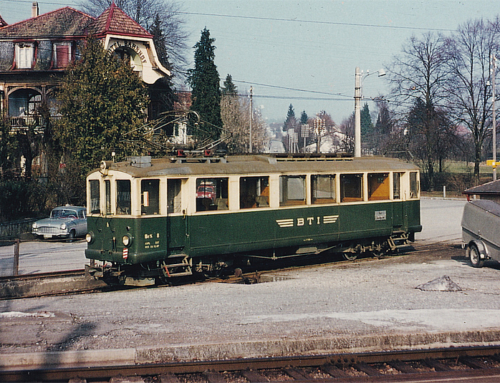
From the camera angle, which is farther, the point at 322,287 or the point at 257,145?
the point at 257,145

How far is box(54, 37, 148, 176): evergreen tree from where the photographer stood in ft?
92.4

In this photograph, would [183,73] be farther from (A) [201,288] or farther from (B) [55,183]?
(A) [201,288]

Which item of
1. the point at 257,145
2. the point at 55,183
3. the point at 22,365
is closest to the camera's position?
the point at 22,365

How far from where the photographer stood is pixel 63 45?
39656mm

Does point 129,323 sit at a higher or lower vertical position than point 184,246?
lower

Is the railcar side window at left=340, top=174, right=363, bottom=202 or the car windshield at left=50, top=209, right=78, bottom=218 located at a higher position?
the railcar side window at left=340, top=174, right=363, bottom=202

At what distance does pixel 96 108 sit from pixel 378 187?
15783mm

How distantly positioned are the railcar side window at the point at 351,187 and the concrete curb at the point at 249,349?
27.9 ft

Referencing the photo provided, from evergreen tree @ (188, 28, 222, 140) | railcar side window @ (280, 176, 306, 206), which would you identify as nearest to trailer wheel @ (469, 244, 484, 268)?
railcar side window @ (280, 176, 306, 206)

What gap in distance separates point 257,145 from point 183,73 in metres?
25.3

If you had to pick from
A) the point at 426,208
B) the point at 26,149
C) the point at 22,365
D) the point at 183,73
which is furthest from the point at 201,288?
the point at 183,73

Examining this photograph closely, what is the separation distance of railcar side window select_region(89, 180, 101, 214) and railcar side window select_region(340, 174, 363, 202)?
6.97 meters

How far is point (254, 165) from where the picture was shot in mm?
15203

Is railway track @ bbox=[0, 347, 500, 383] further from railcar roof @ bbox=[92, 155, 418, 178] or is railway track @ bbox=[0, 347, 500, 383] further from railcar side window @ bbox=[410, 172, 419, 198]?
railcar side window @ bbox=[410, 172, 419, 198]
